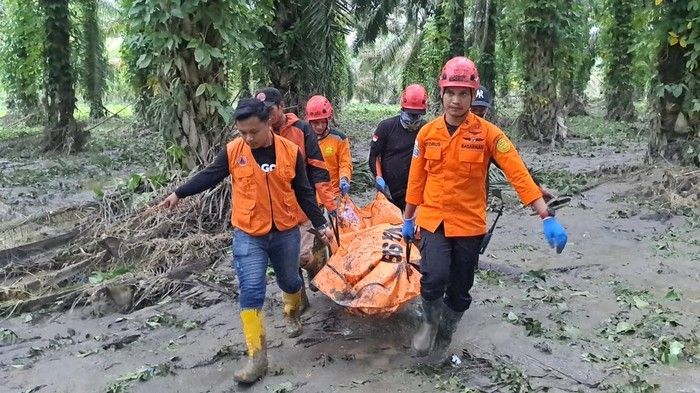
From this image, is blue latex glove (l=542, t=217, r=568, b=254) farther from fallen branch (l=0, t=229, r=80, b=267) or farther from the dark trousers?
fallen branch (l=0, t=229, r=80, b=267)

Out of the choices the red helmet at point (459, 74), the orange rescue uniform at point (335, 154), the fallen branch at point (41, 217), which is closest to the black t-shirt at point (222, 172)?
the red helmet at point (459, 74)

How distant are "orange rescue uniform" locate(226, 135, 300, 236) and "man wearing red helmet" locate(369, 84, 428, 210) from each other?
5.19ft

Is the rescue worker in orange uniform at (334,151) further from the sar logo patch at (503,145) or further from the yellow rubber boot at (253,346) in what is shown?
the sar logo patch at (503,145)

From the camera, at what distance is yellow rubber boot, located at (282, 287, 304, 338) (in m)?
4.58

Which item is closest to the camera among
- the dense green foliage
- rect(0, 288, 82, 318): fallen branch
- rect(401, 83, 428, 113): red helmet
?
rect(401, 83, 428, 113): red helmet

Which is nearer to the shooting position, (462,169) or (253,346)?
(462,169)

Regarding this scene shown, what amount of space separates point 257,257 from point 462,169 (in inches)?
52.8

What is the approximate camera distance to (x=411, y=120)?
544 centimetres

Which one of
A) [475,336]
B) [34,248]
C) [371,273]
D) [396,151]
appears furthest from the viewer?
[34,248]

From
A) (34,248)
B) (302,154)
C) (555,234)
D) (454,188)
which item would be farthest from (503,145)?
(34,248)

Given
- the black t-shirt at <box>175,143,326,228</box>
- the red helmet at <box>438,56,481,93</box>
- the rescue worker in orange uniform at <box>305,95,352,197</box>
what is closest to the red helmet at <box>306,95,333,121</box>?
the rescue worker in orange uniform at <box>305,95,352,197</box>

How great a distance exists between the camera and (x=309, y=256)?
5012 mm

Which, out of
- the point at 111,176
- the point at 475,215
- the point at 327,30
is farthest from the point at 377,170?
the point at 111,176

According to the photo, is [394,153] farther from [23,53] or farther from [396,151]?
[23,53]
